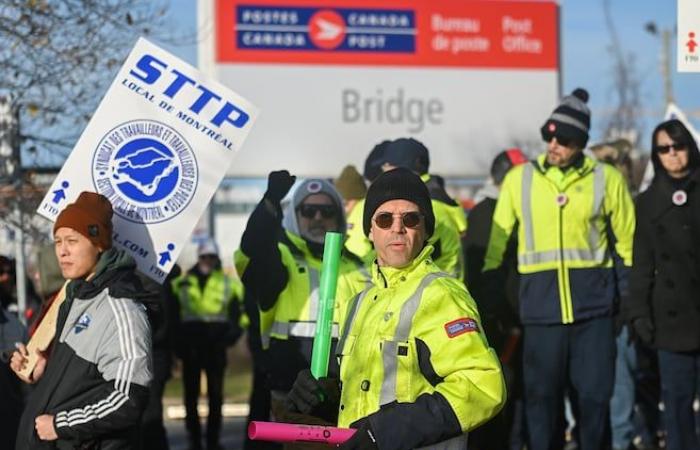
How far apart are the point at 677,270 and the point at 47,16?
12.8ft

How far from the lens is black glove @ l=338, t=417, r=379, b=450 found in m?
5.02

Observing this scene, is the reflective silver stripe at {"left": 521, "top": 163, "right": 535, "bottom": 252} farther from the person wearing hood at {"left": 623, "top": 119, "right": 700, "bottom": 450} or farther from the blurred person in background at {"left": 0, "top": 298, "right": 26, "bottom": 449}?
the blurred person in background at {"left": 0, "top": 298, "right": 26, "bottom": 449}

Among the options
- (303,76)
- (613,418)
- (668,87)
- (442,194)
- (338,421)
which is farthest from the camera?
(668,87)

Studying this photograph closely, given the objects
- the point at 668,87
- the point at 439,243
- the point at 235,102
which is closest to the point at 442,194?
the point at 439,243

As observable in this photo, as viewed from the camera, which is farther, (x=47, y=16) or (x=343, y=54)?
(x=343, y=54)

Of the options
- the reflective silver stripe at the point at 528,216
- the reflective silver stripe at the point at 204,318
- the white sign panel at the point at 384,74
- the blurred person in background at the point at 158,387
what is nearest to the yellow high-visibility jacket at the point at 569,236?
the reflective silver stripe at the point at 528,216

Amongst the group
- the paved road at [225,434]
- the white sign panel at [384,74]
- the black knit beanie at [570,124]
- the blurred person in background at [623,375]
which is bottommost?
the paved road at [225,434]

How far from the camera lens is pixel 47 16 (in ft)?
31.0

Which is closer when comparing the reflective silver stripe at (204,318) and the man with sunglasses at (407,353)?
the man with sunglasses at (407,353)

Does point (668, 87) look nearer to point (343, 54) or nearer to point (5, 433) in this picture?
point (343, 54)

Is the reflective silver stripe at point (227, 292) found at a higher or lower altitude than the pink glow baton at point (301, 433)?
lower

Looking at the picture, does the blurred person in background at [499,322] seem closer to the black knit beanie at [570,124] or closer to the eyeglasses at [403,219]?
the black knit beanie at [570,124]

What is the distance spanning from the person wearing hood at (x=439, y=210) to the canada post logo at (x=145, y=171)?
5.73 ft

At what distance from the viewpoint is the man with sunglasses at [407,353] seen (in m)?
5.05
